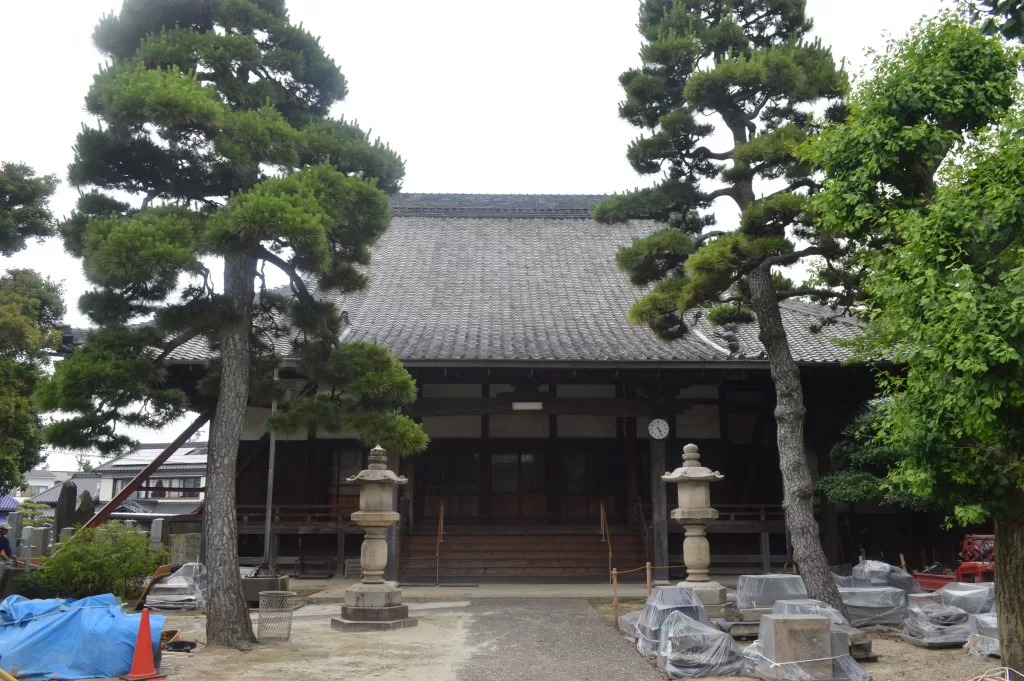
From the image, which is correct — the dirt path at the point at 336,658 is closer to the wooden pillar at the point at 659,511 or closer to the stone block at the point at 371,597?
the stone block at the point at 371,597

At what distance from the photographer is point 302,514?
53.0ft

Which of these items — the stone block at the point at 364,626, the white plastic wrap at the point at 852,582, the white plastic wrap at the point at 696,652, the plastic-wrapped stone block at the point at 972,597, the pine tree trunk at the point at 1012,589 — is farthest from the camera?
the white plastic wrap at the point at 852,582

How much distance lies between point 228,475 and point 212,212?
3206mm

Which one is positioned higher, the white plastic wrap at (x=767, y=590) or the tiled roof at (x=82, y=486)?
the tiled roof at (x=82, y=486)

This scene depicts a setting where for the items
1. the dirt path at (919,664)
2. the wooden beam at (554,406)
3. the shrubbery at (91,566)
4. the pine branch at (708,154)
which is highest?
the pine branch at (708,154)

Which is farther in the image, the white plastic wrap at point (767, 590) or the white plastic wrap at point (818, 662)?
the white plastic wrap at point (767, 590)

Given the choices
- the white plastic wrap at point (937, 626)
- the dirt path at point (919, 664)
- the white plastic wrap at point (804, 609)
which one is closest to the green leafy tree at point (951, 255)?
the dirt path at point (919, 664)

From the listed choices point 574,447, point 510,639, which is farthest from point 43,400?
point 574,447

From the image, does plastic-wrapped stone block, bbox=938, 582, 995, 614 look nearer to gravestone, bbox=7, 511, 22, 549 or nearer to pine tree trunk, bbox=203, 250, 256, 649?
pine tree trunk, bbox=203, 250, 256, 649

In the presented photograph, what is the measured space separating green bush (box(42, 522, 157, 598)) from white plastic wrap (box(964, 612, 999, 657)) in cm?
1038

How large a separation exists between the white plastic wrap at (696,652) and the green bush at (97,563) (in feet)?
23.3

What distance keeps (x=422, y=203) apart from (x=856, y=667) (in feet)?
62.9

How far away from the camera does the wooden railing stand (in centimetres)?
1572

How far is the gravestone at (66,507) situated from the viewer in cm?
1392
